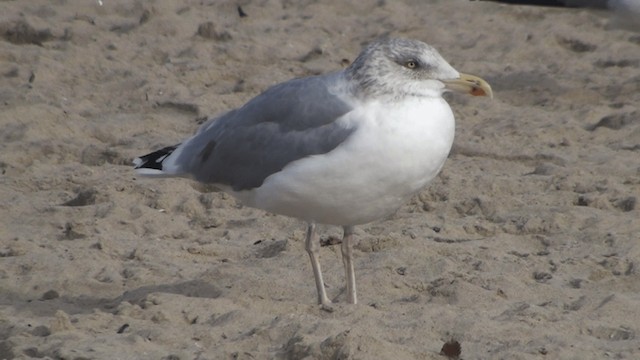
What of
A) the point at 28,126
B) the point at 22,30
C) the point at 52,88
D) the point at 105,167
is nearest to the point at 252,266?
the point at 105,167

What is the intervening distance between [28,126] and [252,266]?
8.33ft

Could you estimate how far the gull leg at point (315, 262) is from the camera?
18.5 feet

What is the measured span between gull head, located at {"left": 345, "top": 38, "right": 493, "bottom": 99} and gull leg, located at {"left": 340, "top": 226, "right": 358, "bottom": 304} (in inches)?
28.1

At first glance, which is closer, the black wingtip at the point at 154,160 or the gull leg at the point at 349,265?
the gull leg at the point at 349,265

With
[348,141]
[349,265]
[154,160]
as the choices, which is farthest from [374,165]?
[154,160]

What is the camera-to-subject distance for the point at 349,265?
579 centimetres

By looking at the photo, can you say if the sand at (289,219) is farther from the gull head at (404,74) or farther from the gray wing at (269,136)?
the gull head at (404,74)

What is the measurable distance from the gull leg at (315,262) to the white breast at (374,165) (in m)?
0.21

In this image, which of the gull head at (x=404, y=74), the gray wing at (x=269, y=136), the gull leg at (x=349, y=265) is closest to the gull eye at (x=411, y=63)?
the gull head at (x=404, y=74)

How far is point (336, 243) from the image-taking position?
21.6 feet

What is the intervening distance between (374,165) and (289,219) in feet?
5.61

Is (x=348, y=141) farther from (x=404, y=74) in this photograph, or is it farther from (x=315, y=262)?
(x=315, y=262)

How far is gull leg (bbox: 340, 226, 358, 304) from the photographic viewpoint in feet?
18.8

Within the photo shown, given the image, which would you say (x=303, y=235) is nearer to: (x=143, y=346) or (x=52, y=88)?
(x=143, y=346)
